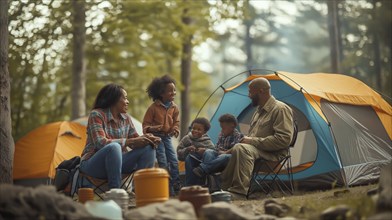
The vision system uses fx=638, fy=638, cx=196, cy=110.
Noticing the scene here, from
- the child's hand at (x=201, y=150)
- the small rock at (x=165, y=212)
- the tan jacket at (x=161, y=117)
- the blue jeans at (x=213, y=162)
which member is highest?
the tan jacket at (x=161, y=117)

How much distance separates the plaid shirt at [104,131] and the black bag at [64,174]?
0.54 feet

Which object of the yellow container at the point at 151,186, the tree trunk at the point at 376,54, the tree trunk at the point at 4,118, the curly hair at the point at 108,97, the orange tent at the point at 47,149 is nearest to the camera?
the yellow container at the point at 151,186

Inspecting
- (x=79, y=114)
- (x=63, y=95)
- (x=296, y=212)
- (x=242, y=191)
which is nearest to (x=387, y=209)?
(x=296, y=212)

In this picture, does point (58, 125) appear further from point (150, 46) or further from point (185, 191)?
point (185, 191)

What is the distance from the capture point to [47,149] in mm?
11398

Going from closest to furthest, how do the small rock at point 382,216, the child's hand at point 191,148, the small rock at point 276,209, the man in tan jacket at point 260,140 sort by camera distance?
1. the small rock at point 382,216
2. the small rock at point 276,209
3. the man in tan jacket at point 260,140
4. the child's hand at point 191,148

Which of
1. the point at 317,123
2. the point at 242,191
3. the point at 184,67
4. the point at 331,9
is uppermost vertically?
the point at 331,9

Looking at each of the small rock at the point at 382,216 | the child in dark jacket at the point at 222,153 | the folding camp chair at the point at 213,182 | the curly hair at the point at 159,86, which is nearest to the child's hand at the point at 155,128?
the curly hair at the point at 159,86

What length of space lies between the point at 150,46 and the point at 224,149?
9.12m

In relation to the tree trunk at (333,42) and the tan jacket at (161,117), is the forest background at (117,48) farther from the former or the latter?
the tan jacket at (161,117)

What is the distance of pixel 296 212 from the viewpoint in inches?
193

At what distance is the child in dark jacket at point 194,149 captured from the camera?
24.4ft

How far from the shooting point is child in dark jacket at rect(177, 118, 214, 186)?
7426 millimetres

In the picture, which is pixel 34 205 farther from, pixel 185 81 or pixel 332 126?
pixel 185 81
